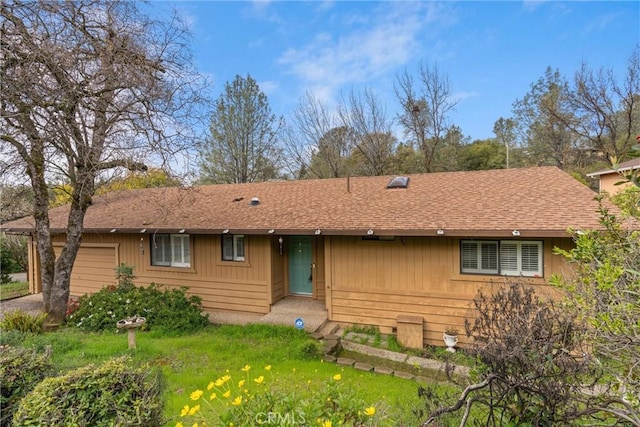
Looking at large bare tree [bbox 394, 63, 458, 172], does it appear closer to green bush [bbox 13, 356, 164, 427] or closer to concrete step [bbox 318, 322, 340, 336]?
concrete step [bbox 318, 322, 340, 336]

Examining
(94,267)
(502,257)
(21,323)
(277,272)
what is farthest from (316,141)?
(21,323)

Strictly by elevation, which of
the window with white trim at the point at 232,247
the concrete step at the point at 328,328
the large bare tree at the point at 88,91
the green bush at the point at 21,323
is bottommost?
the concrete step at the point at 328,328

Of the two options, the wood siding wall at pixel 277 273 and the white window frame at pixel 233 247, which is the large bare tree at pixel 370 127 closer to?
the wood siding wall at pixel 277 273

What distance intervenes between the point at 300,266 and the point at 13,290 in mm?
13217

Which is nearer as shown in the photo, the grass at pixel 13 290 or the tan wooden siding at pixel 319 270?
the tan wooden siding at pixel 319 270

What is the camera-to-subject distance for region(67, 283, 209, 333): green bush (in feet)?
26.7

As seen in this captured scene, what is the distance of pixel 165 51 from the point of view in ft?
24.4

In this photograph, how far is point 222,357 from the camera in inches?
247

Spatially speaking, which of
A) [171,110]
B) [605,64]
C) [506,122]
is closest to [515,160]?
[506,122]

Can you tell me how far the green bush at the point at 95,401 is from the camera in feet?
8.00

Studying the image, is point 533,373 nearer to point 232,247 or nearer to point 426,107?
point 232,247

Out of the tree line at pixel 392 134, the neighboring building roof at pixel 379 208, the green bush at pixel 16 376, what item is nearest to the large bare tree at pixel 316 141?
the tree line at pixel 392 134

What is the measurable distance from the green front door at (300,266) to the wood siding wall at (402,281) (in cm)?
160

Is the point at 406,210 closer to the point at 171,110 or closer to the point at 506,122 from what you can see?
the point at 171,110
